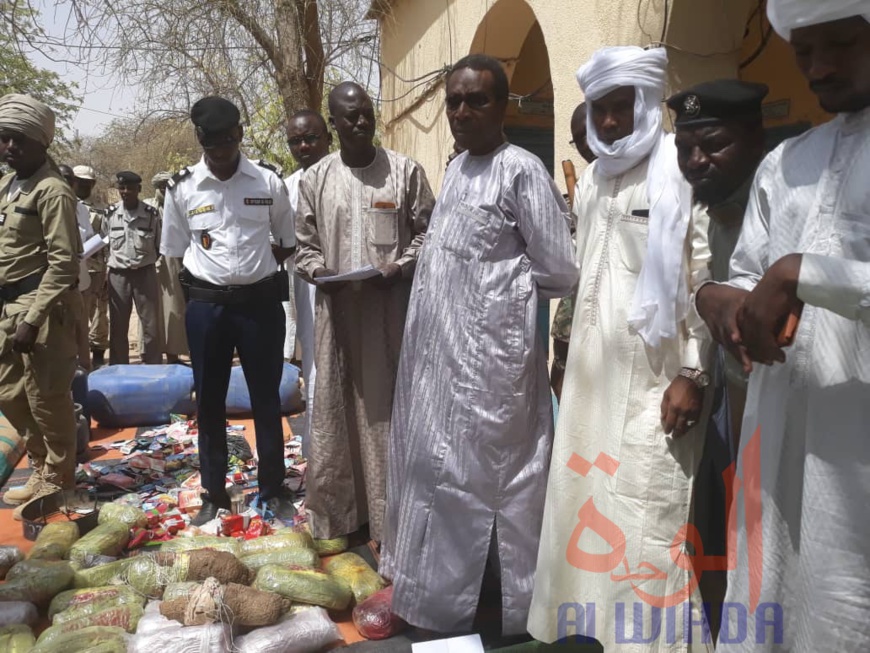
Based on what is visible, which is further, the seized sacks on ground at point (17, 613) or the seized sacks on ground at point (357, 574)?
the seized sacks on ground at point (357, 574)

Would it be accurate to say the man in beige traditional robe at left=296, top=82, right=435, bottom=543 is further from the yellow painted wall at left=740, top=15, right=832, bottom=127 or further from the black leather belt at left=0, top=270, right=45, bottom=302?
the yellow painted wall at left=740, top=15, right=832, bottom=127

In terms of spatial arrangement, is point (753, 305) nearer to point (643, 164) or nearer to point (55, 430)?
point (643, 164)

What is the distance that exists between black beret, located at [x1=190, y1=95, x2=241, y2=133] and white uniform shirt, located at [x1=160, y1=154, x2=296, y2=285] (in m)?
0.24

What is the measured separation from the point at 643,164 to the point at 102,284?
836 cm

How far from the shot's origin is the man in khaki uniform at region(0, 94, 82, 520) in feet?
12.2

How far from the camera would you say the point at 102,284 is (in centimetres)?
900

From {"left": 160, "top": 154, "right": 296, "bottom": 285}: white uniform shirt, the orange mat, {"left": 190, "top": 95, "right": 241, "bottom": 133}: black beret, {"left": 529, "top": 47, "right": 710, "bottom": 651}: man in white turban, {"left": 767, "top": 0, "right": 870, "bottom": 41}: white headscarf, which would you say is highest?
{"left": 190, "top": 95, "right": 241, "bottom": 133}: black beret

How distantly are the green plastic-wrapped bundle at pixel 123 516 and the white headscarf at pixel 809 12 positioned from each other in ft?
11.6

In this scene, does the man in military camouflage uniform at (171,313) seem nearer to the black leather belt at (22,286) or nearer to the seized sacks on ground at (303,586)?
the black leather belt at (22,286)

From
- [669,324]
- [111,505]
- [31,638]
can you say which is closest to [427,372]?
[669,324]

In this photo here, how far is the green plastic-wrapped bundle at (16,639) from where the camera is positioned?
8.24 feet

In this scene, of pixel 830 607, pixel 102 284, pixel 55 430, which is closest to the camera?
pixel 830 607

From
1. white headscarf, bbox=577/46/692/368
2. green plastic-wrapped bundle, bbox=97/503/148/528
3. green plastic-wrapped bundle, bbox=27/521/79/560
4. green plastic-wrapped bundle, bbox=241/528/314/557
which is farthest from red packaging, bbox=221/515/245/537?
white headscarf, bbox=577/46/692/368

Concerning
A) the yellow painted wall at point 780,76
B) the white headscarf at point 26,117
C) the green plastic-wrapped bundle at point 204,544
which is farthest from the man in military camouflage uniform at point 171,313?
the yellow painted wall at point 780,76
